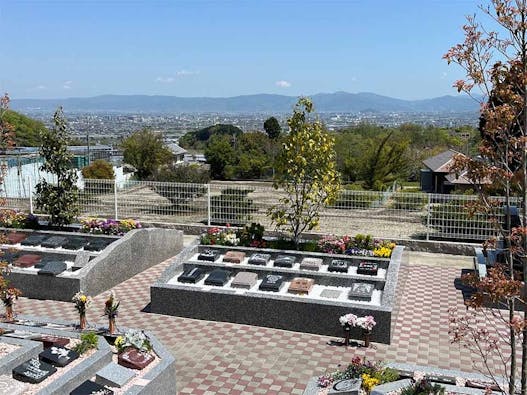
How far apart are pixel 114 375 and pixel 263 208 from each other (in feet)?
37.0

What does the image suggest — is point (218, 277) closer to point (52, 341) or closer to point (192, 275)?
point (192, 275)

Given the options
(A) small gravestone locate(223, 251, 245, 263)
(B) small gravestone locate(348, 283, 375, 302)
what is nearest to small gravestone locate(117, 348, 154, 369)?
(B) small gravestone locate(348, 283, 375, 302)

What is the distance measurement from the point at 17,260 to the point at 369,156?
21707 millimetres

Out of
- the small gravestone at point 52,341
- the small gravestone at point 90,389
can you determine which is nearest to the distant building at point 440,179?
the small gravestone at point 52,341

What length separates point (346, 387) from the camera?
7062 millimetres

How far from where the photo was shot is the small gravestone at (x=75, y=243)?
44.6 ft

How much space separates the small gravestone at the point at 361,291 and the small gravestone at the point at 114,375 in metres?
4.75

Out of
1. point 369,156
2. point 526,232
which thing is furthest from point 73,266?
point 369,156

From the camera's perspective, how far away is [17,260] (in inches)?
503

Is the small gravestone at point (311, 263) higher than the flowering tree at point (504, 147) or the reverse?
the reverse

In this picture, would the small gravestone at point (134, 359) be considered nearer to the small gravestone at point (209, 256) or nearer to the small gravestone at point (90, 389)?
the small gravestone at point (90, 389)

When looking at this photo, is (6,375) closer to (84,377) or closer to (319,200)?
(84,377)

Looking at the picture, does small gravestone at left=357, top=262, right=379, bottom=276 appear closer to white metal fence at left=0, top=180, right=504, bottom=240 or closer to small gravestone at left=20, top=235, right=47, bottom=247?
white metal fence at left=0, top=180, right=504, bottom=240

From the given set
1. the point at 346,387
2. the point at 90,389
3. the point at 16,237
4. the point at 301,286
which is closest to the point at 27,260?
the point at 16,237
